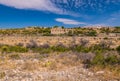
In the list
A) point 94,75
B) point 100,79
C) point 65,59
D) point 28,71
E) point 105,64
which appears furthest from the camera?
point 65,59

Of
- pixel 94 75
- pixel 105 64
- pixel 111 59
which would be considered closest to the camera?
pixel 94 75

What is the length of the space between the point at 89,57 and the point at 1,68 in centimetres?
708

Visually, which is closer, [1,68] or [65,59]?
[1,68]

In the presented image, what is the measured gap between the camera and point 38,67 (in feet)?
55.6

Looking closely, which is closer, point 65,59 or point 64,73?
point 64,73

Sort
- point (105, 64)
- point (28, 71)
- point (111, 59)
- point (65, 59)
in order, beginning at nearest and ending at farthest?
point (28, 71) < point (105, 64) < point (111, 59) < point (65, 59)

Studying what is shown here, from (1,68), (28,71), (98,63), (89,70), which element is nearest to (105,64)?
(98,63)

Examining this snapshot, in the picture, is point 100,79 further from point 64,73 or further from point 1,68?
point 1,68

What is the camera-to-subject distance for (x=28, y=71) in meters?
15.8

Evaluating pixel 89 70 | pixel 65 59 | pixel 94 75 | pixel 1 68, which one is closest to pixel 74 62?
pixel 65 59

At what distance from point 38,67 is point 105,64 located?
476 centimetres

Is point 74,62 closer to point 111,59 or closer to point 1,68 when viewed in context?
point 111,59

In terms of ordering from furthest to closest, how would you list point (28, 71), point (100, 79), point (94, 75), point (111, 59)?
point (111, 59) → point (28, 71) → point (94, 75) → point (100, 79)

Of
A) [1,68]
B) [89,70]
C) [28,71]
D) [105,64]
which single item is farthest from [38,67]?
[105,64]
